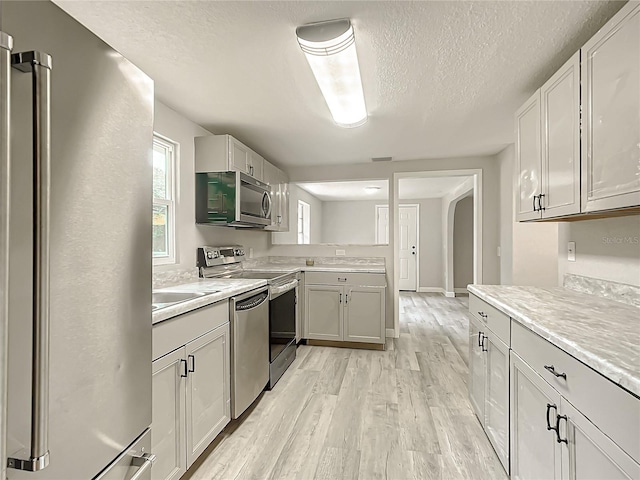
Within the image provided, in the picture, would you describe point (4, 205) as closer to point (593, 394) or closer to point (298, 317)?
point (593, 394)

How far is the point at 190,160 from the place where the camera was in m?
2.81

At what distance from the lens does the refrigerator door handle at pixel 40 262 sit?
647 mm

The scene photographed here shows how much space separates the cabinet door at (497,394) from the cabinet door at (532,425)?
0.08 metres

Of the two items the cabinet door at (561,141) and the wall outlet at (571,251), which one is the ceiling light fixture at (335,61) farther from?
the wall outlet at (571,251)

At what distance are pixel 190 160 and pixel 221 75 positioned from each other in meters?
1.02

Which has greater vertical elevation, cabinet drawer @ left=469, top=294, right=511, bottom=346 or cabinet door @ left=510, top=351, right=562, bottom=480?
cabinet drawer @ left=469, top=294, right=511, bottom=346

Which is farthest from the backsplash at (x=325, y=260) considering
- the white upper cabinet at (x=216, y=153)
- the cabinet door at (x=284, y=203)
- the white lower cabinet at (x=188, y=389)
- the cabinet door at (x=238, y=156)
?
the white lower cabinet at (x=188, y=389)

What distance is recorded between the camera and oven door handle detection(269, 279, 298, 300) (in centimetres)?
275

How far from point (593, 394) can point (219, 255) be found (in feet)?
9.13

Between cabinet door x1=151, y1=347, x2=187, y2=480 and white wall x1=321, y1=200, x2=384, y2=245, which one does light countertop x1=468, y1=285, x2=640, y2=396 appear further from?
white wall x1=321, y1=200, x2=384, y2=245

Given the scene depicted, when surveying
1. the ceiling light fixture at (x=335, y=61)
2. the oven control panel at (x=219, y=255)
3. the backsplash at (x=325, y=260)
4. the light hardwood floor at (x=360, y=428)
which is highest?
the ceiling light fixture at (x=335, y=61)

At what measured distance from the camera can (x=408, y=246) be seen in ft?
25.9

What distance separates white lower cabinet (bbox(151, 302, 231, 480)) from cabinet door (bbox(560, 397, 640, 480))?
5.01 ft

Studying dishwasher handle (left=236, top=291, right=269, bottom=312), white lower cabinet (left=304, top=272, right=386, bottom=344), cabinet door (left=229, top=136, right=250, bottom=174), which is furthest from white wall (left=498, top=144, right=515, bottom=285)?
cabinet door (left=229, top=136, right=250, bottom=174)
